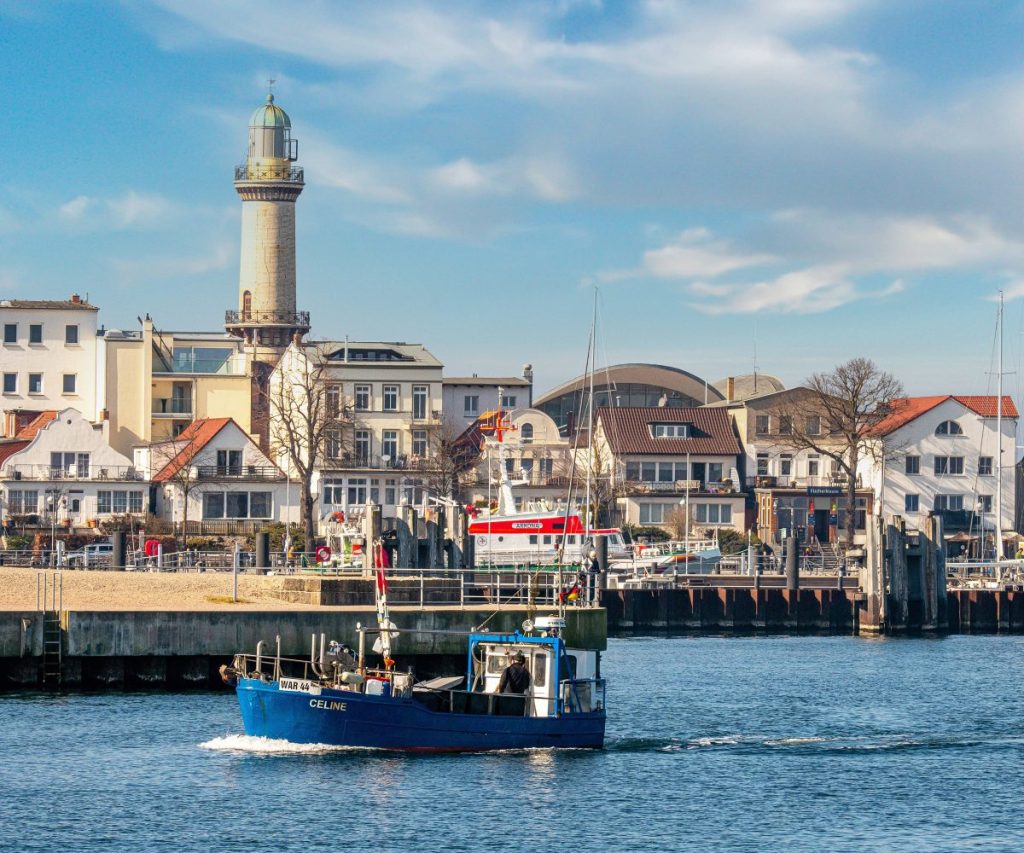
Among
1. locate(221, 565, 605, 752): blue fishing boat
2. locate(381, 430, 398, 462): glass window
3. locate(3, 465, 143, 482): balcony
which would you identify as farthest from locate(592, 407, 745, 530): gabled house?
locate(221, 565, 605, 752): blue fishing boat

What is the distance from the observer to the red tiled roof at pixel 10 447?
360ft

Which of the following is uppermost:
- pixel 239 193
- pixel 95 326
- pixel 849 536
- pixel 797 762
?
pixel 239 193

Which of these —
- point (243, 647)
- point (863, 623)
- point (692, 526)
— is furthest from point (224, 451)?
point (243, 647)

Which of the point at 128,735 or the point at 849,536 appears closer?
Answer: the point at 128,735

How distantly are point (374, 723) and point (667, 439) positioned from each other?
255ft

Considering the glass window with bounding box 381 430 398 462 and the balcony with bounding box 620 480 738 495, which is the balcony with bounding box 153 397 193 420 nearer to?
the glass window with bounding box 381 430 398 462

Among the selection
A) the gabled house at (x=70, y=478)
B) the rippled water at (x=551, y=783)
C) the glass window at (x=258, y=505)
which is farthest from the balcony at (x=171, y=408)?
the rippled water at (x=551, y=783)

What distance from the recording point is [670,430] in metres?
117

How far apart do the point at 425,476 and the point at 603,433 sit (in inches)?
510

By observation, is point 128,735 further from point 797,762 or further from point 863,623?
point 863,623

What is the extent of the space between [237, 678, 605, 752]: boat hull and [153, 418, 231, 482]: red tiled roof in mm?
66713

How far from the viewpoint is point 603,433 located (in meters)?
117

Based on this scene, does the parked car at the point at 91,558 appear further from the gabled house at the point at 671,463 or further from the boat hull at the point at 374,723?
the gabled house at the point at 671,463

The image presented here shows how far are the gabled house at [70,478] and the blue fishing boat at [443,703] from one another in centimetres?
6533
